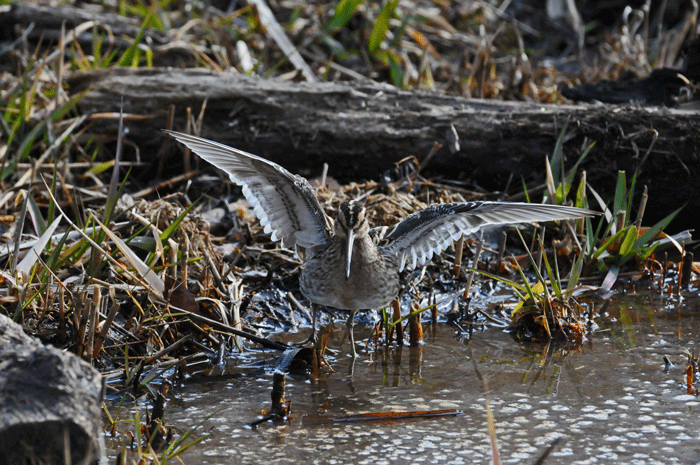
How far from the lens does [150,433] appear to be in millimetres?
3326

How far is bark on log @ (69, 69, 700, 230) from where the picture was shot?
5836 millimetres

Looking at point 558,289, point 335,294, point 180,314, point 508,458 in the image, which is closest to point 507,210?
point 558,289

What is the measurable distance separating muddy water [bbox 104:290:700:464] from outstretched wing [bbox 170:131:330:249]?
0.72 m

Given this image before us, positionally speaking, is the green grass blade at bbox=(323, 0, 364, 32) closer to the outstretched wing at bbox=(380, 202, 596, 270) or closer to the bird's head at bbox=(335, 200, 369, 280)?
the outstretched wing at bbox=(380, 202, 596, 270)

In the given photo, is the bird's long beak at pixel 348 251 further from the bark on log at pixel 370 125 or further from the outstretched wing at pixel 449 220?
the bark on log at pixel 370 125

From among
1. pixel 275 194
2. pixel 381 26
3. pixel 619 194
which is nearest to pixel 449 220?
pixel 275 194

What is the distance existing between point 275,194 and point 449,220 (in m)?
1.07

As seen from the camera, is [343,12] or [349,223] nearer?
[349,223]

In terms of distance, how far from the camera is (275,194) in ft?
15.1

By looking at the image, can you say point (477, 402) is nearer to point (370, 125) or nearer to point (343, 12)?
point (370, 125)

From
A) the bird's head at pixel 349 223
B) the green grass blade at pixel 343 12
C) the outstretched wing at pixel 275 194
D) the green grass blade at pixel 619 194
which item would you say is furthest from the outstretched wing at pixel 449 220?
the green grass blade at pixel 343 12

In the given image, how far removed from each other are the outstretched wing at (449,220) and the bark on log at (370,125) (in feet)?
4.66

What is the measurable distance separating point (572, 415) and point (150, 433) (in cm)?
200

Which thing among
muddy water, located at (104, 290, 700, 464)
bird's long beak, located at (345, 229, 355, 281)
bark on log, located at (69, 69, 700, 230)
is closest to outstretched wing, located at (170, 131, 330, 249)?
bird's long beak, located at (345, 229, 355, 281)
